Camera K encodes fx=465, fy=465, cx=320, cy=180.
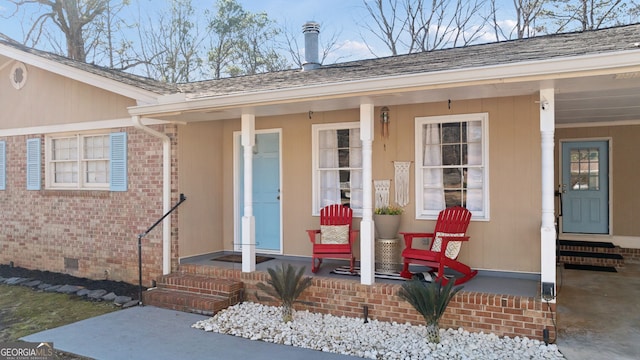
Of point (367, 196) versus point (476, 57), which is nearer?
point (367, 196)

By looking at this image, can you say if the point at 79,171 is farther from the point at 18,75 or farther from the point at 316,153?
the point at 316,153

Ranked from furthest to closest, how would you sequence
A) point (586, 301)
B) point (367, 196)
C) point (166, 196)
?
point (166, 196) < point (586, 301) < point (367, 196)

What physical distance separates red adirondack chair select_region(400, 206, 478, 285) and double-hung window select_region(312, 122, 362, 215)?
132 centimetres

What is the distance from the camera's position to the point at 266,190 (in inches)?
287

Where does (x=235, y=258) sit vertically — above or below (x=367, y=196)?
below

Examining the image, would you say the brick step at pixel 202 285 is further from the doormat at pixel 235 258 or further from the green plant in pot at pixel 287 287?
the green plant in pot at pixel 287 287

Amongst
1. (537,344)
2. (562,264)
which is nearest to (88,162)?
(537,344)

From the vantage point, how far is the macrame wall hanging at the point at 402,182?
6.19 meters

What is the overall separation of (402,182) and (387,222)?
1.96 ft

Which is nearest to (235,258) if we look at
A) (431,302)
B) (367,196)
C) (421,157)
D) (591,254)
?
(367,196)

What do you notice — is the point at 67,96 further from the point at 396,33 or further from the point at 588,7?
the point at 588,7

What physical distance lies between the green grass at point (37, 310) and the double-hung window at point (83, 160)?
1780mm

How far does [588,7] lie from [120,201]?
14005mm

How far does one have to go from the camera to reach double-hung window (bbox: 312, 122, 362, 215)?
21.8 feet
